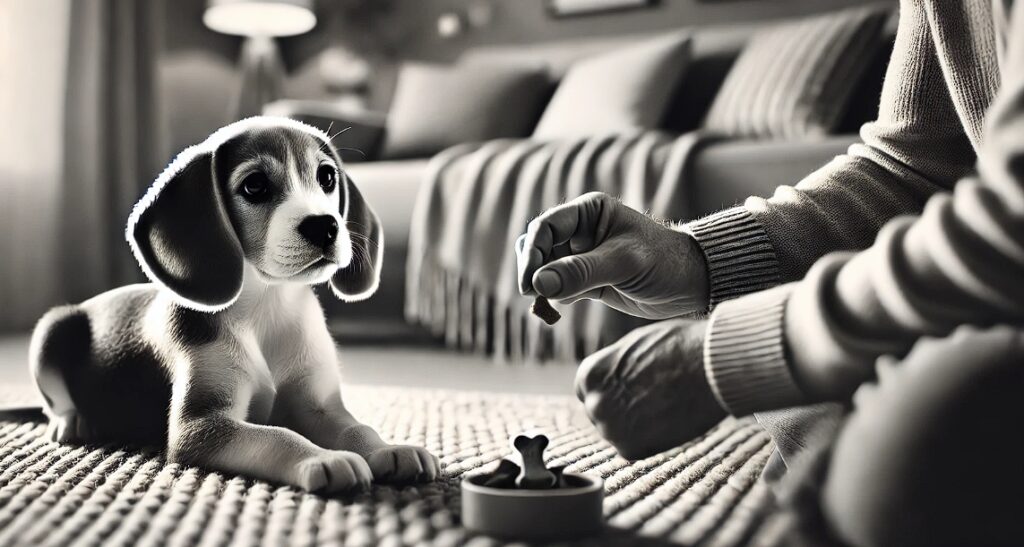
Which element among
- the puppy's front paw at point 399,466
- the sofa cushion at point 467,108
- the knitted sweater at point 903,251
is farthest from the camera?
the sofa cushion at point 467,108

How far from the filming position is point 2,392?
1688 millimetres

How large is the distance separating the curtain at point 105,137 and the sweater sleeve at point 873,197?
9.80 feet

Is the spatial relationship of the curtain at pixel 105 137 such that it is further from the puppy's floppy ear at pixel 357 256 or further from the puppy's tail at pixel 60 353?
the puppy's floppy ear at pixel 357 256

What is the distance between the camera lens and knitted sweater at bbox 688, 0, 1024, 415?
20.1 inches

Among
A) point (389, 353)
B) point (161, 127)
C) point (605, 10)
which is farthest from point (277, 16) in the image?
point (389, 353)

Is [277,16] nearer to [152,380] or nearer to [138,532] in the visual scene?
[152,380]

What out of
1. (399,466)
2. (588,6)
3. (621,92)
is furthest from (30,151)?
(399,466)

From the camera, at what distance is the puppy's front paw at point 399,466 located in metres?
0.89

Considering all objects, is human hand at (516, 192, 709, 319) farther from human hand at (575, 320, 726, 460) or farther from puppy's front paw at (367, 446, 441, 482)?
puppy's front paw at (367, 446, 441, 482)

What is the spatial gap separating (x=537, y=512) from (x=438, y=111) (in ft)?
8.53

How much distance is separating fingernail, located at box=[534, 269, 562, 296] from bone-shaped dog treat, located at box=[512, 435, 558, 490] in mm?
125

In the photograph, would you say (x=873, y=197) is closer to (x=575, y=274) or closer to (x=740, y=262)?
(x=740, y=262)

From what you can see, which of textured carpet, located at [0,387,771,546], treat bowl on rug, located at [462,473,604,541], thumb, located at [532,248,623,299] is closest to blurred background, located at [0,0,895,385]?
textured carpet, located at [0,387,771,546]

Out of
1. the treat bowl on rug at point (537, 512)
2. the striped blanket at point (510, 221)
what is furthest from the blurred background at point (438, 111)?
the treat bowl on rug at point (537, 512)
